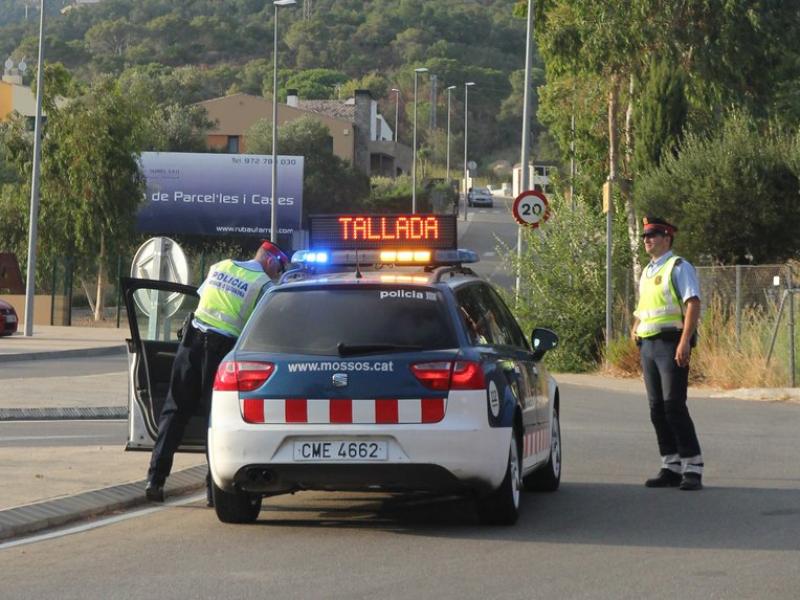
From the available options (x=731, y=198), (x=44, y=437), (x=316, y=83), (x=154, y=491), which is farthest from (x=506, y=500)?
(x=316, y=83)

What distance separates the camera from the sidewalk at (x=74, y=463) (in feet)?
32.9

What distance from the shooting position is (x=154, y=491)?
415 inches

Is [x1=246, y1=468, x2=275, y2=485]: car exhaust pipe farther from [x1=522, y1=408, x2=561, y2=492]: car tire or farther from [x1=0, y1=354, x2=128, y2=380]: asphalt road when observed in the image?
[x1=0, y1=354, x2=128, y2=380]: asphalt road

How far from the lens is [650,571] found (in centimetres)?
812

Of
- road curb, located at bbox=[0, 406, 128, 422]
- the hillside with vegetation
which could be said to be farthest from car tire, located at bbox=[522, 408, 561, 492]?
the hillside with vegetation

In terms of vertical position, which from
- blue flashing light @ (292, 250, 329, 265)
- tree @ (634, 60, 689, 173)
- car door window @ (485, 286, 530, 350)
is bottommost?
car door window @ (485, 286, 530, 350)

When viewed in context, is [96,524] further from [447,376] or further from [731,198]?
[731,198]

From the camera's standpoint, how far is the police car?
9062 millimetres

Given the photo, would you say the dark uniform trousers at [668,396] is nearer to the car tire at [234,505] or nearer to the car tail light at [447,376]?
the car tail light at [447,376]

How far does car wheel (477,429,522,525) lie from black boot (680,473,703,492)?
214cm

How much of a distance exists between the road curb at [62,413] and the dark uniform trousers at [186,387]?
7641 millimetres

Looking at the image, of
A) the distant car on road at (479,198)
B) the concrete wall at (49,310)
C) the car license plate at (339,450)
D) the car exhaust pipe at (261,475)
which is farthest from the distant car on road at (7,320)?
the distant car on road at (479,198)

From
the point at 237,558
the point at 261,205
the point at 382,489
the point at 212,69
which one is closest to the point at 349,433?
the point at 382,489

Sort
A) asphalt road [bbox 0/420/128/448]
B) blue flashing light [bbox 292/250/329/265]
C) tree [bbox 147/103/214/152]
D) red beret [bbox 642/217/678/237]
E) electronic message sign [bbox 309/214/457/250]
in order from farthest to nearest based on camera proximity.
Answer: tree [bbox 147/103/214/152], asphalt road [bbox 0/420/128/448], red beret [bbox 642/217/678/237], electronic message sign [bbox 309/214/457/250], blue flashing light [bbox 292/250/329/265]
